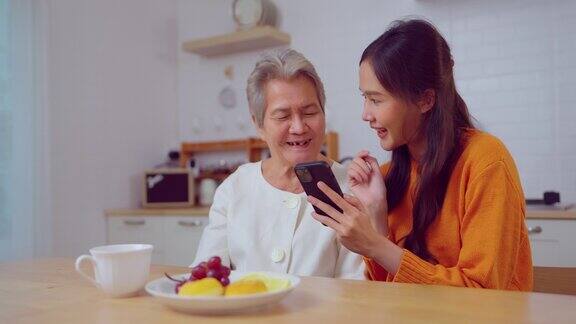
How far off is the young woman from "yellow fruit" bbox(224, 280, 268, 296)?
370 mm

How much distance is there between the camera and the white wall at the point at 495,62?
2.95m

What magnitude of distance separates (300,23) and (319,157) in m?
2.18

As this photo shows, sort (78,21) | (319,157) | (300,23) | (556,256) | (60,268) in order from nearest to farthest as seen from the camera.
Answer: (60,268) < (319,157) < (556,256) < (78,21) < (300,23)

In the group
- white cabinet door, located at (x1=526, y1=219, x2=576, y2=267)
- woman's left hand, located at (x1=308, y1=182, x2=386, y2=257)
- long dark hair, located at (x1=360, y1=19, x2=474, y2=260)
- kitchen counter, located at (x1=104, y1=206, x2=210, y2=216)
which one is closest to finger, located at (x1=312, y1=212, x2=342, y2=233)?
woman's left hand, located at (x1=308, y1=182, x2=386, y2=257)

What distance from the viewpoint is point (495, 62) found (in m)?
3.11

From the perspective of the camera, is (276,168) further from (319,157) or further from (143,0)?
(143,0)

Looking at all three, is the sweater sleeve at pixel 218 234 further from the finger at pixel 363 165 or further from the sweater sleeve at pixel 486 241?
the sweater sleeve at pixel 486 241

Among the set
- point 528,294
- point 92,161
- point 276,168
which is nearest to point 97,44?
point 92,161

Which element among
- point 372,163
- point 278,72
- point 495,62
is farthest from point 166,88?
point 372,163

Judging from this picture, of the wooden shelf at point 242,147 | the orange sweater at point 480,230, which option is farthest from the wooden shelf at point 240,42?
the orange sweater at point 480,230

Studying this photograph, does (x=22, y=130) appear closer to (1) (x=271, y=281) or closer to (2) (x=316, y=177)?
(2) (x=316, y=177)

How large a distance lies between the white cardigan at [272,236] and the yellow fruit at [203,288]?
2.18 ft

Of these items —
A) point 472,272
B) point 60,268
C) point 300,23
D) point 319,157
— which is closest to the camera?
point 472,272

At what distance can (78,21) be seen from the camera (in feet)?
11.5
